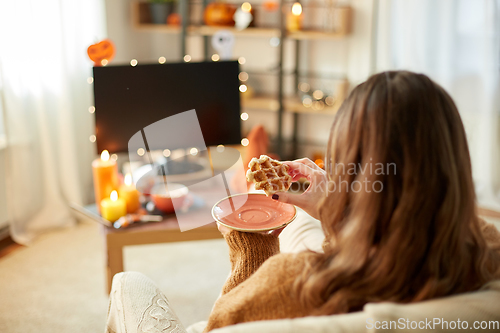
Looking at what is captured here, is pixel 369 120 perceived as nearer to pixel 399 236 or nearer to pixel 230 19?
pixel 399 236

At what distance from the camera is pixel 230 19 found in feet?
10.7

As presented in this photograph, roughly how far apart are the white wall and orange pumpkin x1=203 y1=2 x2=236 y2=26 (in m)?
0.34

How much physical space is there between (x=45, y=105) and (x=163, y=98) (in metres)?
1.04

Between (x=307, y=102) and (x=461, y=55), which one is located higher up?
(x=461, y=55)

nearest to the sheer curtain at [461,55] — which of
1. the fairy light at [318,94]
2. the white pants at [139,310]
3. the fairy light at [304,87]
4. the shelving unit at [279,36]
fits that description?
the shelving unit at [279,36]

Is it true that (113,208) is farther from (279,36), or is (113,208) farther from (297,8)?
(297,8)

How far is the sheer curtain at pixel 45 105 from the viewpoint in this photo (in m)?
2.43

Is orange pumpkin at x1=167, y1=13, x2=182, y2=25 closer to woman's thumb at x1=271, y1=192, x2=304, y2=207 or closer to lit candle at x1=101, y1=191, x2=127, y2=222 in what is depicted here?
lit candle at x1=101, y1=191, x2=127, y2=222

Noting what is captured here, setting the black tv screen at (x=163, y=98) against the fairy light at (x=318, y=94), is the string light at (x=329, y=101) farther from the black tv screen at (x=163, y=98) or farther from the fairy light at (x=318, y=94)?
the black tv screen at (x=163, y=98)

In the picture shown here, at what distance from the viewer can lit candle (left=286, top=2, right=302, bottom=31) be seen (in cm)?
311

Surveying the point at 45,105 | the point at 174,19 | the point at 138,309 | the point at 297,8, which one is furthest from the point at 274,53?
the point at 138,309

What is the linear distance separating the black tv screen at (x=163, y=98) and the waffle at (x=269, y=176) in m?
0.86

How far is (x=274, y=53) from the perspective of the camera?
11.5ft

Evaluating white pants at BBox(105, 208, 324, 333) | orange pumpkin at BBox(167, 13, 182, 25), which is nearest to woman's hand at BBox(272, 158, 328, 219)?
white pants at BBox(105, 208, 324, 333)
